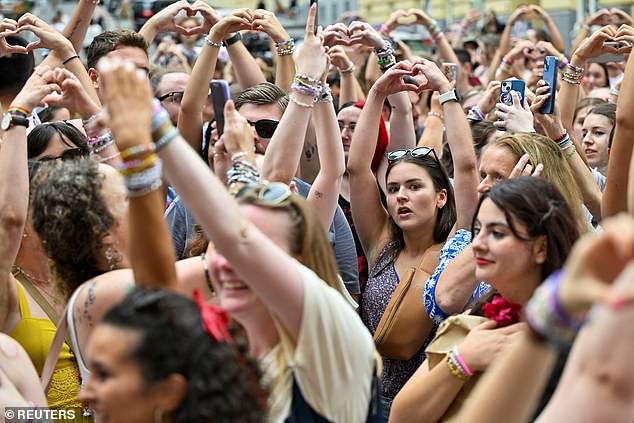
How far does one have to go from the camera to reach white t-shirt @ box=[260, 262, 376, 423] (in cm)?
248

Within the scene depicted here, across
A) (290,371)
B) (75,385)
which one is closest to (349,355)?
(290,371)

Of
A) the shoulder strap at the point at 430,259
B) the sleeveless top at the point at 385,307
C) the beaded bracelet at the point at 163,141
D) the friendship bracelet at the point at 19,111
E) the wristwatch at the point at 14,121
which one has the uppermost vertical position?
the beaded bracelet at the point at 163,141

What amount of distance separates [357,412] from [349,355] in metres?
0.16

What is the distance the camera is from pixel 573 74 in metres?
5.27

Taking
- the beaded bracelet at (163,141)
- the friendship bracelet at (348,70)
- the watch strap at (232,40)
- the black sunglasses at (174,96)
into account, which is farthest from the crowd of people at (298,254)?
the black sunglasses at (174,96)

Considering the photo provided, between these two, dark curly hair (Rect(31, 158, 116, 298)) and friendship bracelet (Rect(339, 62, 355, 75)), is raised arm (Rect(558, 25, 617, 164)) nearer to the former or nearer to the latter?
friendship bracelet (Rect(339, 62, 355, 75))

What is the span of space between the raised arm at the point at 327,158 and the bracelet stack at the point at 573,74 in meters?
1.71

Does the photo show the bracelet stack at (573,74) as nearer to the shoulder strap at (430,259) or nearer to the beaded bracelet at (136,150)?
the shoulder strap at (430,259)

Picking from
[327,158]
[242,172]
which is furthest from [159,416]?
[327,158]

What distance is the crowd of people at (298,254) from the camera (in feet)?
7.25

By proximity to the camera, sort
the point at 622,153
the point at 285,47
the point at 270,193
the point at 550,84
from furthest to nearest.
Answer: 1. the point at 285,47
2. the point at 550,84
3. the point at 622,153
4. the point at 270,193

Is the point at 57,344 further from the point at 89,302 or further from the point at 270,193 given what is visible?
the point at 270,193

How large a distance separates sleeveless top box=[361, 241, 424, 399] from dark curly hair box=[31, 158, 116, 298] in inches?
55.1

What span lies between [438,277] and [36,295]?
1.43 meters
